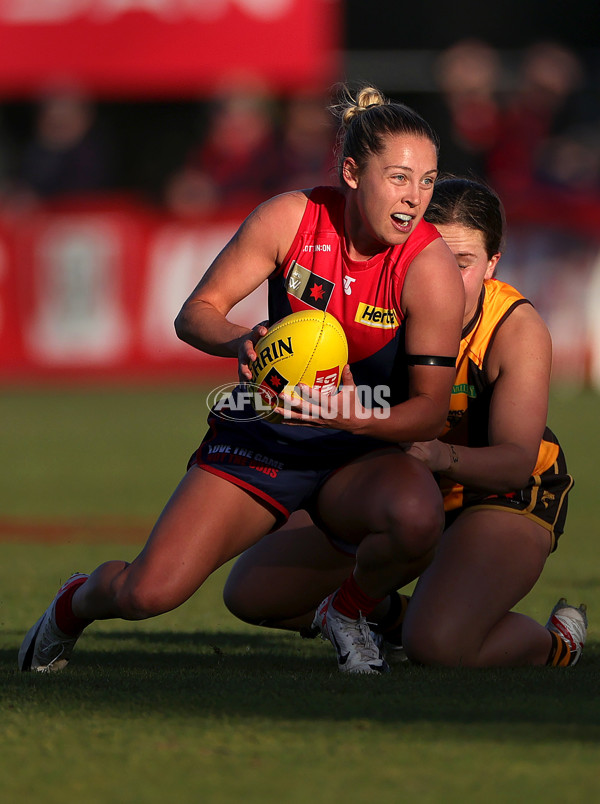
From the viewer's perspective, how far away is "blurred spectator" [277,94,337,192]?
15.5 metres

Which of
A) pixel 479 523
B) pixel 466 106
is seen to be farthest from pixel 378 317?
pixel 466 106

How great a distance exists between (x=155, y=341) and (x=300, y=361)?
1136 cm

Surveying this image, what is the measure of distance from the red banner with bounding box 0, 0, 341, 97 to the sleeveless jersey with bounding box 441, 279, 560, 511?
38.3 ft

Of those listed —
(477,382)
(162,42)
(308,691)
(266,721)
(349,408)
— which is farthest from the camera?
(162,42)

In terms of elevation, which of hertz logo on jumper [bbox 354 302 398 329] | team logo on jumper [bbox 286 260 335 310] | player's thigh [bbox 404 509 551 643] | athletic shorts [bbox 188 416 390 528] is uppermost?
team logo on jumper [bbox 286 260 335 310]

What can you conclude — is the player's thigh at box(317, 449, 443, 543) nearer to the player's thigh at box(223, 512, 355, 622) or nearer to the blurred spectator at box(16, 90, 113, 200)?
the player's thigh at box(223, 512, 355, 622)

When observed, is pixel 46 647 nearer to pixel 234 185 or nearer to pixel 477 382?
pixel 477 382

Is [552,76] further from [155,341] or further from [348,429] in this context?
[348,429]

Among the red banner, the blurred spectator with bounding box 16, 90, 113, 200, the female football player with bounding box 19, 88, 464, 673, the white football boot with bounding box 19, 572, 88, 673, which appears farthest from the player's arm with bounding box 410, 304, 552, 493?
the blurred spectator with bounding box 16, 90, 113, 200

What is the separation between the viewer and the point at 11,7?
16016 millimetres

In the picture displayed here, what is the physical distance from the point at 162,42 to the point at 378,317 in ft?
41.6

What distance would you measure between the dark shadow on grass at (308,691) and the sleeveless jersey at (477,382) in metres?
0.69

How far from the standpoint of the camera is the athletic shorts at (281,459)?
4.31 m

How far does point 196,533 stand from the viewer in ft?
13.8
